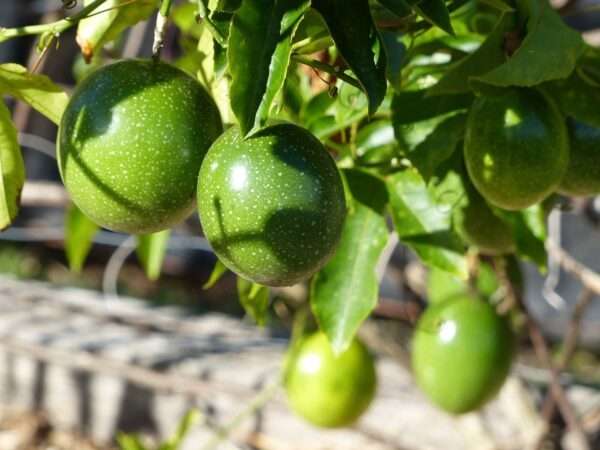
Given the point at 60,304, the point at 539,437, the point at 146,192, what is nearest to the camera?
the point at 146,192

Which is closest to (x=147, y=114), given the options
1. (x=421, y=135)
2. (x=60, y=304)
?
(x=421, y=135)

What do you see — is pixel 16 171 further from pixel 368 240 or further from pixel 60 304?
pixel 60 304

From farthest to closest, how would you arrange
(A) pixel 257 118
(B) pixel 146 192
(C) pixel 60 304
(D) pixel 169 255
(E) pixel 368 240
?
(D) pixel 169 255 < (C) pixel 60 304 < (E) pixel 368 240 < (B) pixel 146 192 < (A) pixel 257 118

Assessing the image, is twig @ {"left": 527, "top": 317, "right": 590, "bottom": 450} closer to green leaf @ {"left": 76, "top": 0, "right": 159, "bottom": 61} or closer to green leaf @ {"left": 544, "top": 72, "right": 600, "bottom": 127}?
green leaf @ {"left": 544, "top": 72, "right": 600, "bottom": 127}

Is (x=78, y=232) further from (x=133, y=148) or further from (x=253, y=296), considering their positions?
(x=133, y=148)

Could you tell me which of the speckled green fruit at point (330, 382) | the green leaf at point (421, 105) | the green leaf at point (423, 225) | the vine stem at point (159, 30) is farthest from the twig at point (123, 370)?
the vine stem at point (159, 30)

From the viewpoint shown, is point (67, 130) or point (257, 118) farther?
point (67, 130)
